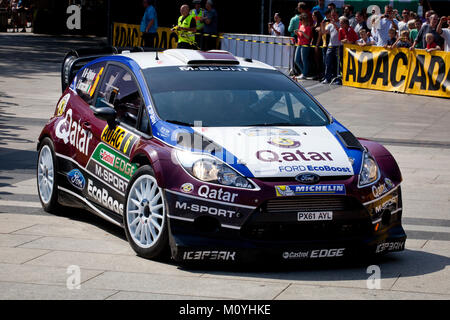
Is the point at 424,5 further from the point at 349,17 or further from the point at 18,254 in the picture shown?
the point at 18,254

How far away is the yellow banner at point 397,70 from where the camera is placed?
20.2m

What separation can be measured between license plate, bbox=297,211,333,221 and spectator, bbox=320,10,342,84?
52.7 ft

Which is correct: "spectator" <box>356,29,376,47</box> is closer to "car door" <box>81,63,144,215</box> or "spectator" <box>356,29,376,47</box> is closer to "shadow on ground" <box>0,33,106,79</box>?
"shadow on ground" <box>0,33,106,79</box>

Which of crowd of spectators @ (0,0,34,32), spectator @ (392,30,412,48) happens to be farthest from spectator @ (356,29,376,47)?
crowd of spectators @ (0,0,34,32)

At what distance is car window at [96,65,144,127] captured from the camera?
7543 mm

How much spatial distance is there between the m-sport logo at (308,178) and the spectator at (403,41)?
1491cm

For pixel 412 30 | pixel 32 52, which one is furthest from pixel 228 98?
pixel 32 52

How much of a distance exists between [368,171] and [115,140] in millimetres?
2124

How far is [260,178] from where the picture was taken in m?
6.45

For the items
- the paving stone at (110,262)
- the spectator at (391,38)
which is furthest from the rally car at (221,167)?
the spectator at (391,38)

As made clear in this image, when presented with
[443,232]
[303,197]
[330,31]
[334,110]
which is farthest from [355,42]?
[303,197]

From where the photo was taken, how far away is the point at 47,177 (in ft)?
28.2

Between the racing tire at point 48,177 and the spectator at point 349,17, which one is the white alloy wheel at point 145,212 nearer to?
the racing tire at point 48,177

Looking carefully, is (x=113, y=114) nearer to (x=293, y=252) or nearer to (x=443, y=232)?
(x=293, y=252)
